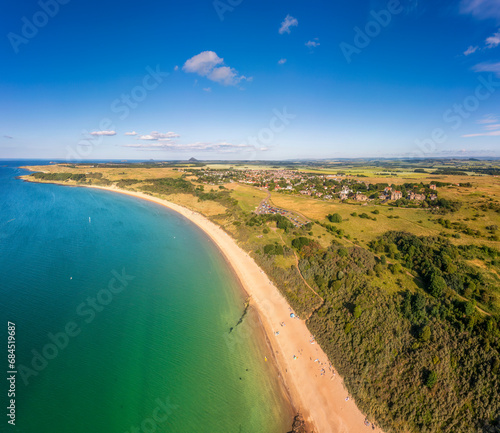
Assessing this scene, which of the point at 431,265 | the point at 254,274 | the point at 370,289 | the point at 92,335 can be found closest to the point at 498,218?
the point at 431,265

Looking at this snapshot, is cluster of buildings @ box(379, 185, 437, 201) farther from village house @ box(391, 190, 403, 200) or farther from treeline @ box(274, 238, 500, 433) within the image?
treeline @ box(274, 238, 500, 433)

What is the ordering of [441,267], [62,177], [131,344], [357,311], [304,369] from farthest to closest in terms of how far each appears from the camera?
[62,177] < [441,267] < [357,311] < [131,344] < [304,369]

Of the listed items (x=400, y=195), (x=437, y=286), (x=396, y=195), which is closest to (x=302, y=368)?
(x=437, y=286)

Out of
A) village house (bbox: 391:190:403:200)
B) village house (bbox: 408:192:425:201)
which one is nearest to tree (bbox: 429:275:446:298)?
village house (bbox: 408:192:425:201)

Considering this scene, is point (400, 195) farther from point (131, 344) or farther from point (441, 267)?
point (131, 344)

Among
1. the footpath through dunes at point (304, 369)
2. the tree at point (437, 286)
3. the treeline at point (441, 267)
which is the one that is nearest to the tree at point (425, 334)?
the treeline at point (441, 267)

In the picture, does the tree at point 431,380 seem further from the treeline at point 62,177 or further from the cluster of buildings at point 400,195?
the treeline at point 62,177
